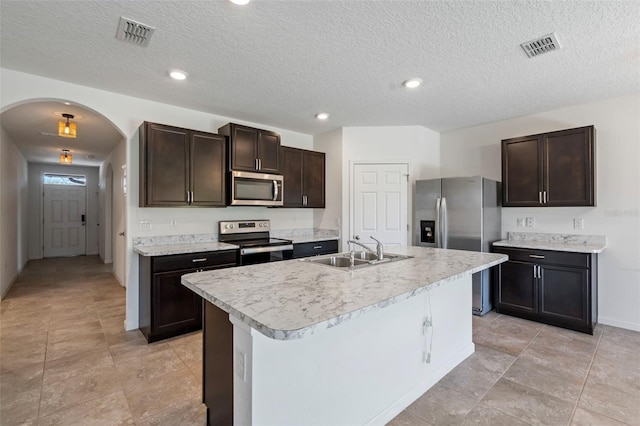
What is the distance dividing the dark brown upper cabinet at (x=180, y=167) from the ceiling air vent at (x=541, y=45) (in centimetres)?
304

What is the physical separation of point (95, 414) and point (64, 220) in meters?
8.48

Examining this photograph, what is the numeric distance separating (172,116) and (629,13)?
4.03m

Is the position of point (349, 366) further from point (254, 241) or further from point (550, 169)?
point (550, 169)

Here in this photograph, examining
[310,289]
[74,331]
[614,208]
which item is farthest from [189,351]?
[614,208]

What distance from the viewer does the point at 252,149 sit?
382cm

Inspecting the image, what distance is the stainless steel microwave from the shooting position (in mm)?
3691

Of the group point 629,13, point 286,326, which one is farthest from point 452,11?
point 286,326

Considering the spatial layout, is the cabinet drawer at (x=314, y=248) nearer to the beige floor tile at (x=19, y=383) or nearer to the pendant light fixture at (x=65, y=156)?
the beige floor tile at (x=19, y=383)

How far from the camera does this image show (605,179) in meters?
3.44

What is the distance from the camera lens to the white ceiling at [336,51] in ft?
6.27

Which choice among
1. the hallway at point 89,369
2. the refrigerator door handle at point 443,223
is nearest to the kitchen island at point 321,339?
the hallway at point 89,369

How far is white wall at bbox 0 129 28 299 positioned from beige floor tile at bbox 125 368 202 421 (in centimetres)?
385

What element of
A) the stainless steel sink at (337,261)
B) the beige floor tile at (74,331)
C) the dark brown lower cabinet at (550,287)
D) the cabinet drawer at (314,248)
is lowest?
the beige floor tile at (74,331)

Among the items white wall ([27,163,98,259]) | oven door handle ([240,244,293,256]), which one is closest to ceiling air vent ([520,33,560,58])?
oven door handle ([240,244,293,256])
